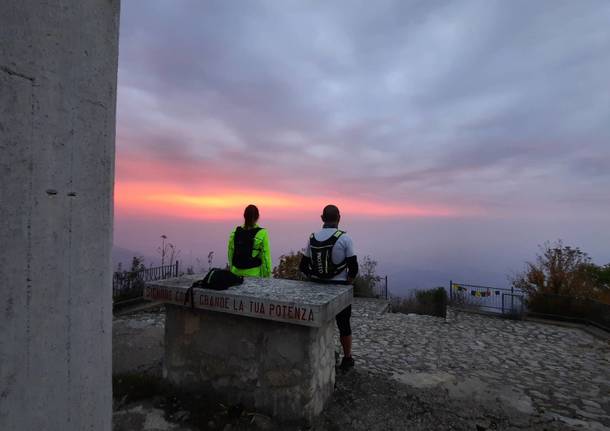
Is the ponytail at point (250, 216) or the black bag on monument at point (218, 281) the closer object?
the black bag on monument at point (218, 281)

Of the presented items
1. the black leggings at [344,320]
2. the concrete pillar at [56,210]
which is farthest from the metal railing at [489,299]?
the concrete pillar at [56,210]

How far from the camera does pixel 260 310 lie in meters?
3.43

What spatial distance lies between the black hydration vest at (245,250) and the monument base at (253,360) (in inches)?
46.1

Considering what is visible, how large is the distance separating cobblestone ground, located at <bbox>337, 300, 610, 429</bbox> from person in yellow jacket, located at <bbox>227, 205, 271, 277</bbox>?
2.43 m

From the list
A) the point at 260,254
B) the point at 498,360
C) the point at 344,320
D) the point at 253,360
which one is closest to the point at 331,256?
the point at 344,320

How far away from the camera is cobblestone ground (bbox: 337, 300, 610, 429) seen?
4.66m

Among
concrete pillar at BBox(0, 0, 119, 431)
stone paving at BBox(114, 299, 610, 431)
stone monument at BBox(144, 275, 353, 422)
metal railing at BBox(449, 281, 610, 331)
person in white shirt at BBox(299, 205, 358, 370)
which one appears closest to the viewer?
concrete pillar at BBox(0, 0, 119, 431)

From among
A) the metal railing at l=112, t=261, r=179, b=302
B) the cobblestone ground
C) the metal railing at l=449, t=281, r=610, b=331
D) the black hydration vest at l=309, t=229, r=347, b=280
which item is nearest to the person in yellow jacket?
the black hydration vest at l=309, t=229, r=347, b=280

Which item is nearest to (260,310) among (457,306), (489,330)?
(489,330)

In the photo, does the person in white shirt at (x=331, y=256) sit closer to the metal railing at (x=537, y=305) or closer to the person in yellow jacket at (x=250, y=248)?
the person in yellow jacket at (x=250, y=248)

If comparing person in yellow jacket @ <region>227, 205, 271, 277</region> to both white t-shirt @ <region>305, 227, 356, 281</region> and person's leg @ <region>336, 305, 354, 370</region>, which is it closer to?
white t-shirt @ <region>305, 227, 356, 281</region>

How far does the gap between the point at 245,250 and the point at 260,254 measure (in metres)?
0.23

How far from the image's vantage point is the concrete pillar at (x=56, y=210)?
3.46 ft

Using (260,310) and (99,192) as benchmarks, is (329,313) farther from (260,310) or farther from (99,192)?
(99,192)
